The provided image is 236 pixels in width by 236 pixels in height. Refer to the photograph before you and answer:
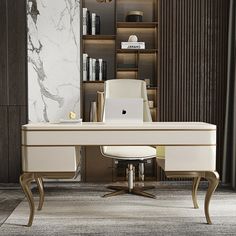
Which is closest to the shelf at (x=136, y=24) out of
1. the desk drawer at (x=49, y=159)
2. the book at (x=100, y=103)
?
the book at (x=100, y=103)

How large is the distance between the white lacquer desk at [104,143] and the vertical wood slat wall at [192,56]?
188 cm

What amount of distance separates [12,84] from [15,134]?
619 mm

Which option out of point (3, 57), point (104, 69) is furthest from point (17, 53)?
point (104, 69)

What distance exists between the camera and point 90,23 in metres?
4.89

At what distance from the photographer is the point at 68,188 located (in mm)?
4504

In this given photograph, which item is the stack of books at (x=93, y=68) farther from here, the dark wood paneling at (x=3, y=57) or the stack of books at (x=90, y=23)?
the dark wood paneling at (x=3, y=57)

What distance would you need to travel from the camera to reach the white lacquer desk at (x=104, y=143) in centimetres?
289

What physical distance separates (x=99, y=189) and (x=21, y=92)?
153 cm

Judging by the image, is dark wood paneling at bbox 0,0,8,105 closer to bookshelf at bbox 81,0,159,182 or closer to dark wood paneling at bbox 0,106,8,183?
dark wood paneling at bbox 0,106,8,183

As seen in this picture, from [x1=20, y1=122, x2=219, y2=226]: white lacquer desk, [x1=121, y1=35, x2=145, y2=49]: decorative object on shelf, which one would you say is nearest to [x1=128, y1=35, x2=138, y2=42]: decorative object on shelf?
[x1=121, y1=35, x2=145, y2=49]: decorative object on shelf

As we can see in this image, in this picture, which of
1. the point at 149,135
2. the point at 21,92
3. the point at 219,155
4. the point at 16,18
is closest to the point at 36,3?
the point at 16,18

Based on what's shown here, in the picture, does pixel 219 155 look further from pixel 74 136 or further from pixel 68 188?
pixel 74 136

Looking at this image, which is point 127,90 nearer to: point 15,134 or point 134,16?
point 134,16

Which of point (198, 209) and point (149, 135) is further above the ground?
point (149, 135)
